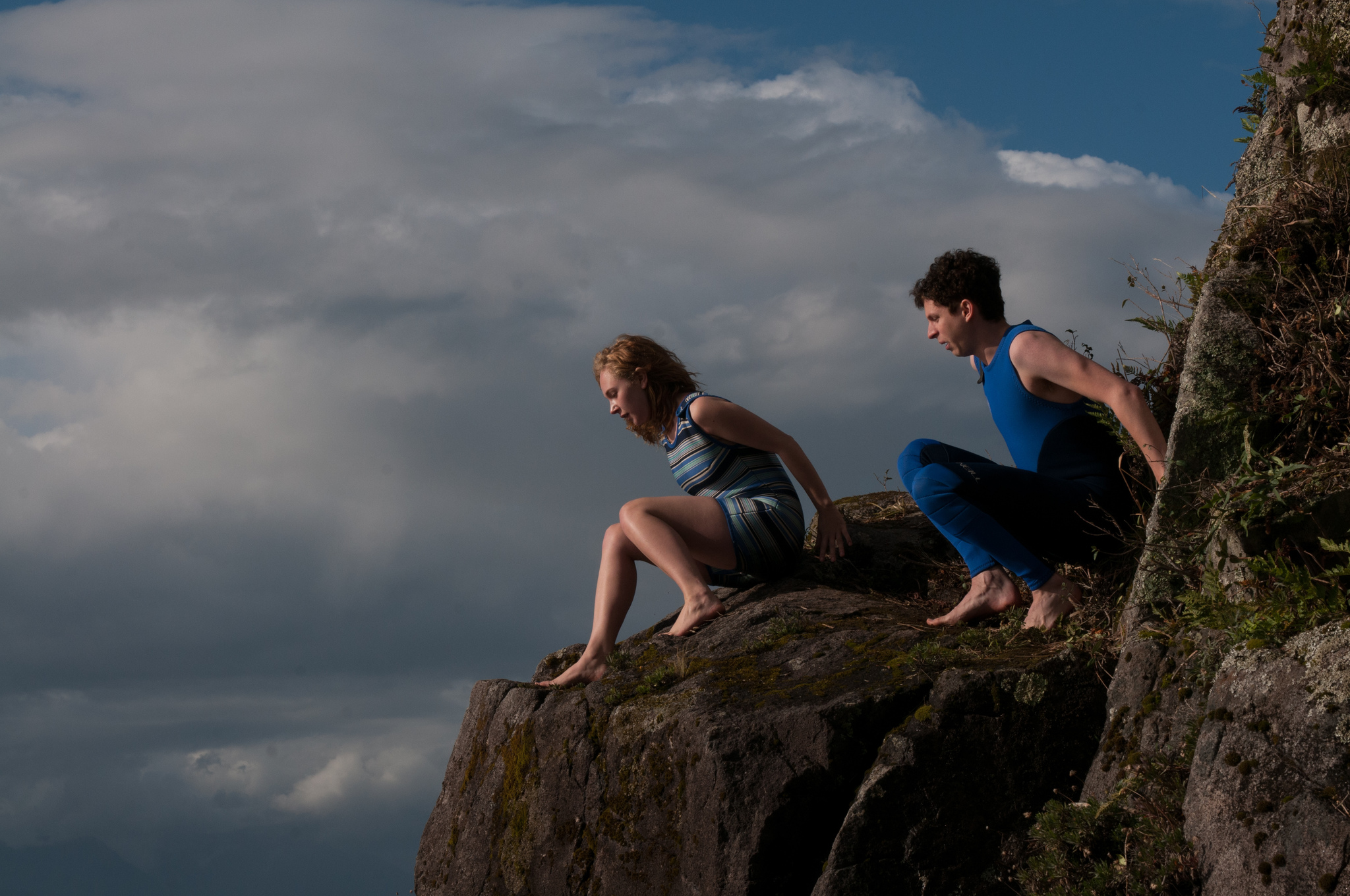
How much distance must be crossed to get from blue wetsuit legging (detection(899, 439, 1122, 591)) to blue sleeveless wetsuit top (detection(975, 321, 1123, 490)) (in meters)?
0.10

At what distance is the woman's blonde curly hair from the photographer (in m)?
7.73

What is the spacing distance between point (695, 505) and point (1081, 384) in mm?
2665

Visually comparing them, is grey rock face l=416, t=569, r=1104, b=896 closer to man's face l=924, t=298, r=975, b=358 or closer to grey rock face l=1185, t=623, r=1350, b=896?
grey rock face l=1185, t=623, r=1350, b=896

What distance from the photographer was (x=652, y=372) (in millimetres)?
7773

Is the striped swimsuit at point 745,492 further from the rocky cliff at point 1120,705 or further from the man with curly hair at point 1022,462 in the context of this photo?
the man with curly hair at point 1022,462

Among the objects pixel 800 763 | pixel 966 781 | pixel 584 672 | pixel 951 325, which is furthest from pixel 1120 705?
pixel 584 672

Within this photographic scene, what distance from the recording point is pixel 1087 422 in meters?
6.29

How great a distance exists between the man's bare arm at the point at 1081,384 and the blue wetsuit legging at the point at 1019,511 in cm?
49

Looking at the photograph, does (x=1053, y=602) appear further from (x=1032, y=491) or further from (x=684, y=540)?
(x=684, y=540)

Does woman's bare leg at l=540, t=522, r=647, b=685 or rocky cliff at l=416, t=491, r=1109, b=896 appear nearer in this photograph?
rocky cliff at l=416, t=491, r=1109, b=896

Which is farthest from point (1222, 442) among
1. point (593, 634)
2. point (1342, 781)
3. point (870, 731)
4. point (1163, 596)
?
point (593, 634)

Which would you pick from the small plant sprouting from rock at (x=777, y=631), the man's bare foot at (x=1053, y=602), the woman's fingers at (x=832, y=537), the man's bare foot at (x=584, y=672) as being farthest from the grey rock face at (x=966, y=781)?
the man's bare foot at (x=584, y=672)

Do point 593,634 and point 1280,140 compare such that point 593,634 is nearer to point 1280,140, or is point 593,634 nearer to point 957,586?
point 957,586

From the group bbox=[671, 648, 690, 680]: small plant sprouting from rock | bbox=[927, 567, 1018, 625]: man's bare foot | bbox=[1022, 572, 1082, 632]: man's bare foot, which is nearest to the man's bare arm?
bbox=[1022, 572, 1082, 632]: man's bare foot
